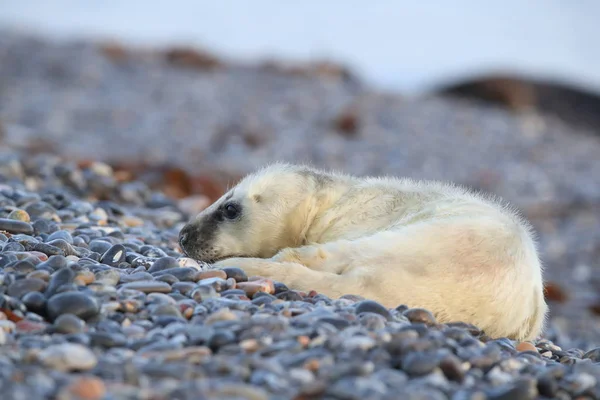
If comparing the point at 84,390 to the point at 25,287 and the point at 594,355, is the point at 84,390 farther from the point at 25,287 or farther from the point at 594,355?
the point at 594,355

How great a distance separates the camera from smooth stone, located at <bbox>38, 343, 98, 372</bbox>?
2.69 metres

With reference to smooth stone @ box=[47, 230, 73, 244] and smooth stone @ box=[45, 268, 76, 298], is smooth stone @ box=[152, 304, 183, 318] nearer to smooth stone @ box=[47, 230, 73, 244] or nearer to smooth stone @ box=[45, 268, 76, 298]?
smooth stone @ box=[45, 268, 76, 298]

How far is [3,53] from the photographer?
18.3 metres

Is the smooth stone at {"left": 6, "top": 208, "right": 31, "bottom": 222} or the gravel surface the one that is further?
the smooth stone at {"left": 6, "top": 208, "right": 31, "bottom": 222}

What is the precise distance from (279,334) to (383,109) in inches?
555

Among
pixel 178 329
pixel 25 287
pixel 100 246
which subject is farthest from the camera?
pixel 100 246

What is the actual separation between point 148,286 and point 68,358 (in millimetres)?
899

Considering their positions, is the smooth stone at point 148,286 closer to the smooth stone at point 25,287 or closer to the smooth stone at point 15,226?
the smooth stone at point 25,287

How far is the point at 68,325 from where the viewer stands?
10.0ft

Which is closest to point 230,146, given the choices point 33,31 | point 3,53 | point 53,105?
point 53,105

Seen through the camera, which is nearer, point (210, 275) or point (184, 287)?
point (184, 287)

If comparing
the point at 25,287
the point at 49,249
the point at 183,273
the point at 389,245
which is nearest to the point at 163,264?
the point at 183,273

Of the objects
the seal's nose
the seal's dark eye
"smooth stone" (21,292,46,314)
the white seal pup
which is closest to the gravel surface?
"smooth stone" (21,292,46,314)

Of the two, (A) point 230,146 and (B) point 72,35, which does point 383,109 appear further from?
(B) point 72,35
